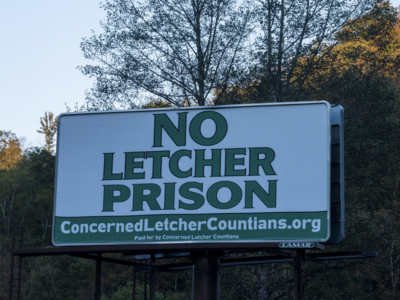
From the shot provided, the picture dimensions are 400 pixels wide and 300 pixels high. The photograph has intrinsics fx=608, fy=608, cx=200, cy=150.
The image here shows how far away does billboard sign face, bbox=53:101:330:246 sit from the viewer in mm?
9953

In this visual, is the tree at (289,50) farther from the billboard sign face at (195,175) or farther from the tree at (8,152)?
the tree at (8,152)

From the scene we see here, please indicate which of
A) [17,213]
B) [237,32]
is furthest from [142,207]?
[17,213]

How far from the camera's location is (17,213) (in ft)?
197

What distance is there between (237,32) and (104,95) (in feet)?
17.9

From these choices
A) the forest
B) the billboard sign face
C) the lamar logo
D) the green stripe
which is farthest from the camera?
the forest

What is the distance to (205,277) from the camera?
37.0ft

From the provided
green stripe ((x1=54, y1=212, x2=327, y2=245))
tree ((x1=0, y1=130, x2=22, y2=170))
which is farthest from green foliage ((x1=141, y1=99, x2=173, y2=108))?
tree ((x1=0, y1=130, x2=22, y2=170))

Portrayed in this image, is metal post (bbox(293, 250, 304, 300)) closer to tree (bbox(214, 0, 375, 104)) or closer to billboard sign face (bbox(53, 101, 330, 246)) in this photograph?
billboard sign face (bbox(53, 101, 330, 246))

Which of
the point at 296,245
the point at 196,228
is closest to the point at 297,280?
the point at 296,245

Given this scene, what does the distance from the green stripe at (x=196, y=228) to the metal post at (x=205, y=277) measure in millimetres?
1291

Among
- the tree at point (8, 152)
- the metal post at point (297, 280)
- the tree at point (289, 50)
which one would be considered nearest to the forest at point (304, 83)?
the tree at point (289, 50)

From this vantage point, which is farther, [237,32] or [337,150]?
[237,32]

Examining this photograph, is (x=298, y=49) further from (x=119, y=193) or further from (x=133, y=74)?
(x=119, y=193)

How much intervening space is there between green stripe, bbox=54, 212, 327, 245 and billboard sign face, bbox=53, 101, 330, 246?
0.06ft
